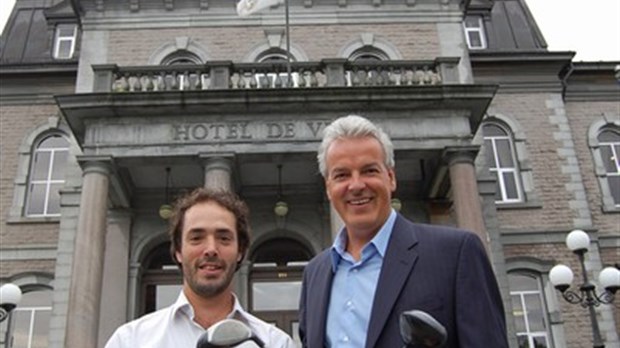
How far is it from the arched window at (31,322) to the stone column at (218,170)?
6.67 metres

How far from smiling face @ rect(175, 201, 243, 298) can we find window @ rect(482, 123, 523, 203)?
16.8m

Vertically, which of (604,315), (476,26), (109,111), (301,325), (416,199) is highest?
(476,26)

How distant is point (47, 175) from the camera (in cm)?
1906

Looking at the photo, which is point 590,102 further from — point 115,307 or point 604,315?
point 115,307

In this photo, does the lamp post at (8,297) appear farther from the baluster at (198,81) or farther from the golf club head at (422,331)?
the golf club head at (422,331)

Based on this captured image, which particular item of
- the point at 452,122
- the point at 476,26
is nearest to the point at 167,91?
the point at 452,122

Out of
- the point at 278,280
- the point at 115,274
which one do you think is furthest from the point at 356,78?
the point at 115,274

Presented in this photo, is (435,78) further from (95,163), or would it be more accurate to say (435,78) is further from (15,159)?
(15,159)

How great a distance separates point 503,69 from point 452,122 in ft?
23.6

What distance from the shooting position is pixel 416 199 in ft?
56.2

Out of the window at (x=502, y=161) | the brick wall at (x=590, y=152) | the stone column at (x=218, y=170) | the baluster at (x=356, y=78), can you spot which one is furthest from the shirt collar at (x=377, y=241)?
the brick wall at (x=590, y=152)

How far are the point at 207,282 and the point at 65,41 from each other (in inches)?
826

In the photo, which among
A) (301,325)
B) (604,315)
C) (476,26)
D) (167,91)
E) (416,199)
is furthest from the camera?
(476,26)

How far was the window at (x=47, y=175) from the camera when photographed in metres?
18.7
